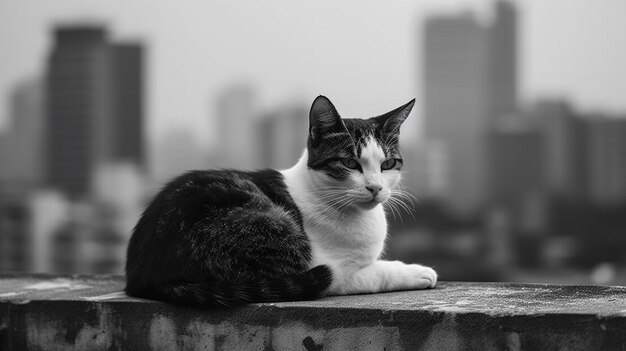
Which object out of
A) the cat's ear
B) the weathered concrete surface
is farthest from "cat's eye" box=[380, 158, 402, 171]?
the weathered concrete surface

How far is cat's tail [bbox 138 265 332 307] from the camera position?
342 cm

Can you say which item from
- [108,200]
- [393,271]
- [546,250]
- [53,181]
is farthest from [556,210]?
[393,271]

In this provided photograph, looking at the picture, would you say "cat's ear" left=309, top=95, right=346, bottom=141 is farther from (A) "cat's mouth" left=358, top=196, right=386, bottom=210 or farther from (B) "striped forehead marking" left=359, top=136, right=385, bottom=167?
(A) "cat's mouth" left=358, top=196, right=386, bottom=210

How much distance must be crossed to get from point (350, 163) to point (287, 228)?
440mm

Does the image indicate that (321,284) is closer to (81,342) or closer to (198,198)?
(198,198)

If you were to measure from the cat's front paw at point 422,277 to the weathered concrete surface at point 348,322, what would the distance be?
0.09 meters

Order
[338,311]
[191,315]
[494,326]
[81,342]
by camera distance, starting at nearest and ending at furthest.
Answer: [494,326] < [338,311] < [191,315] < [81,342]

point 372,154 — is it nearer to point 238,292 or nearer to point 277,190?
point 277,190

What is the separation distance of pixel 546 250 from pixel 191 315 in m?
119

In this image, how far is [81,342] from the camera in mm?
3721

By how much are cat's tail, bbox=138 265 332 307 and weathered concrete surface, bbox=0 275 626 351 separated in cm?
5

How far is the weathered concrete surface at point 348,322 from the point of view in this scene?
2.95 m

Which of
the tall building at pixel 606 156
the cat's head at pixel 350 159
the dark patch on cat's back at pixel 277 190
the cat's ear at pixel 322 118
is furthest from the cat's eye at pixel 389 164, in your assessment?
the tall building at pixel 606 156

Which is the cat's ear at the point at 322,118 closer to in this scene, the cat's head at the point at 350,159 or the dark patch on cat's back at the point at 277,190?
the cat's head at the point at 350,159
